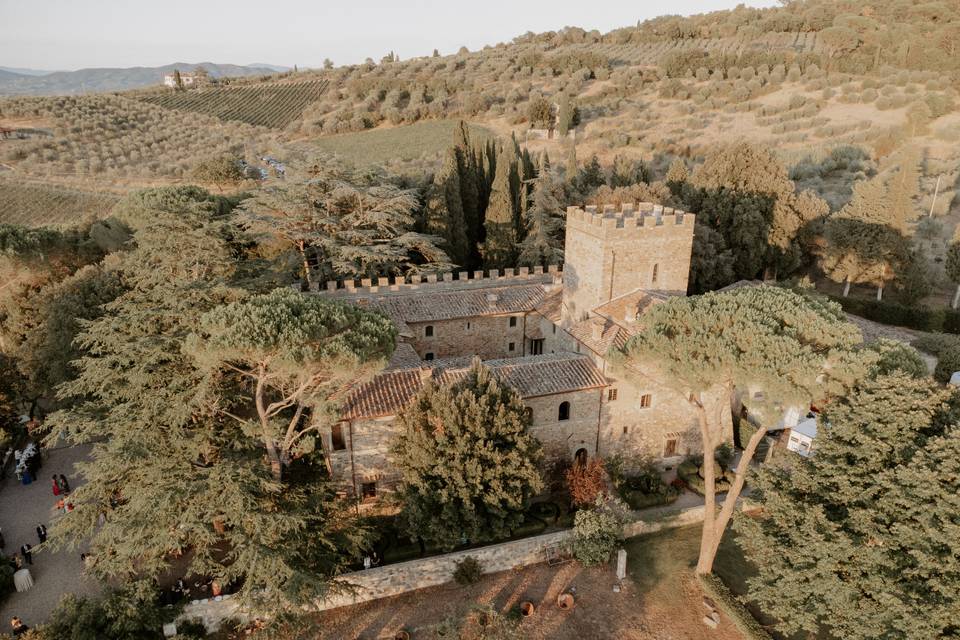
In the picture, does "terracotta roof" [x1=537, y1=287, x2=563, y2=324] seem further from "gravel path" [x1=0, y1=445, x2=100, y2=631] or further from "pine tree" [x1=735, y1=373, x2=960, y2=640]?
"gravel path" [x1=0, y1=445, x2=100, y2=631]

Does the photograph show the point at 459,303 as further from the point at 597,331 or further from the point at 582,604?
the point at 582,604

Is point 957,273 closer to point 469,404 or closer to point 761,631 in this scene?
point 761,631

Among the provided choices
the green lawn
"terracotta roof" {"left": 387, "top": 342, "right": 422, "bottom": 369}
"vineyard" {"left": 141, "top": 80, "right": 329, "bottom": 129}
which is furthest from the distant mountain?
"terracotta roof" {"left": 387, "top": 342, "right": 422, "bottom": 369}

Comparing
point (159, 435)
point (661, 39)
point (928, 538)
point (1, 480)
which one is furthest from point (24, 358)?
point (661, 39)

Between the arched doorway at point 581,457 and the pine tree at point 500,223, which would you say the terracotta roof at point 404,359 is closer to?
the arched doorway at point 581,457

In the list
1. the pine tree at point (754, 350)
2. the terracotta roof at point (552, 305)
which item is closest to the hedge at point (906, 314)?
the pine tree at point (754, 350)
